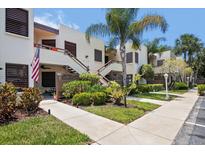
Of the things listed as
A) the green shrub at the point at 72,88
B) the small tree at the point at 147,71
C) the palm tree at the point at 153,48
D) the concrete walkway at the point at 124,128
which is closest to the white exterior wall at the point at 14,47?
the green shrub at the point at 72,88

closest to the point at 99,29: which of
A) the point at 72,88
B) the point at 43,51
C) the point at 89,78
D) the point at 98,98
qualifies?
the point at 89,78

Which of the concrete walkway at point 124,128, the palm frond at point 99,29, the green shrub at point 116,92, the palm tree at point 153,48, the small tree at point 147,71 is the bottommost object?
the concrete walkway at point 124,128

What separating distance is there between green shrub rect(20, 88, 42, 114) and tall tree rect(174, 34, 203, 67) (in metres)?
32.9

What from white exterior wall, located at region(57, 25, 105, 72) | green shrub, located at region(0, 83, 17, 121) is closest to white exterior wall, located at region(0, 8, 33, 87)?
green shrub, located at region(0, 83, 17, 121)

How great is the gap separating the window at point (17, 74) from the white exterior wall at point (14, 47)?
0.28 m

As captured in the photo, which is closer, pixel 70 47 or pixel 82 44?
pixel 70 47

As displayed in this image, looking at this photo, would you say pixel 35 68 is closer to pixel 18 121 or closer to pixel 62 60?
pixel 18 121

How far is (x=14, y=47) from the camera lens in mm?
11742

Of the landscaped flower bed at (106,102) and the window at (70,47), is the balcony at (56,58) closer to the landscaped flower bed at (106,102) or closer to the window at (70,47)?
the window at (70,47)

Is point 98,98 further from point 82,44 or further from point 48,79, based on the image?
point 82,44

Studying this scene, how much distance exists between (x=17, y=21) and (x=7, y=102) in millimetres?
6694

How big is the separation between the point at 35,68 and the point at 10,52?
306cm

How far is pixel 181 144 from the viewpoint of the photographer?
219 inches

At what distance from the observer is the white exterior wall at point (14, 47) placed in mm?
11102
